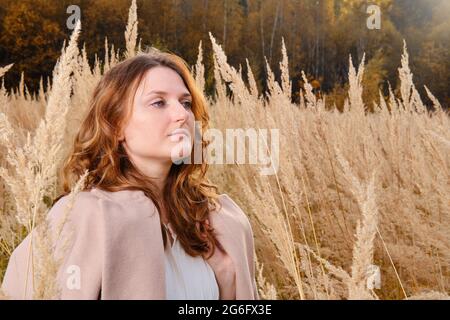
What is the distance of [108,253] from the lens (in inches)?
50.3

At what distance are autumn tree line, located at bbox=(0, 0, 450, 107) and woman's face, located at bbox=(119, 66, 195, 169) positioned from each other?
16.1m

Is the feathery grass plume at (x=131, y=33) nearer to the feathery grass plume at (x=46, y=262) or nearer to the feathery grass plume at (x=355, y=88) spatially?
the feathery grass plume at (x=355, y=88)

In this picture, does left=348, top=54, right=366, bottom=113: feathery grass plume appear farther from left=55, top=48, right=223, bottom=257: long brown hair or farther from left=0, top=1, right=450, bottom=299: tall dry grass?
left=55, top=48, right=223, bottom=257: long brown hair

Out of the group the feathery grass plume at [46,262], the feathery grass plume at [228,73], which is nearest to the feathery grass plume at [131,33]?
the feathery grass plume at [228,73]

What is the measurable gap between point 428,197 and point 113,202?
4.67 feet

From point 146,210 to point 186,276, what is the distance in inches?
7.7

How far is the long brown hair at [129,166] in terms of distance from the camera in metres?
1.50

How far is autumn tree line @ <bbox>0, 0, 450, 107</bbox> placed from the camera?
17922 millimetres

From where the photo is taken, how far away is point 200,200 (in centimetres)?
166

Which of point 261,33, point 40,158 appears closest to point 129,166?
point 40,158

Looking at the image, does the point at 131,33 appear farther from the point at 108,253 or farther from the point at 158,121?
the point at 108,253

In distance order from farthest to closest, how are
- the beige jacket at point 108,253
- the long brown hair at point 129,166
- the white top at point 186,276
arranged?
the long brown hair at point 129,166
the white top at point 186,276
the beige jacket at point 108,253
